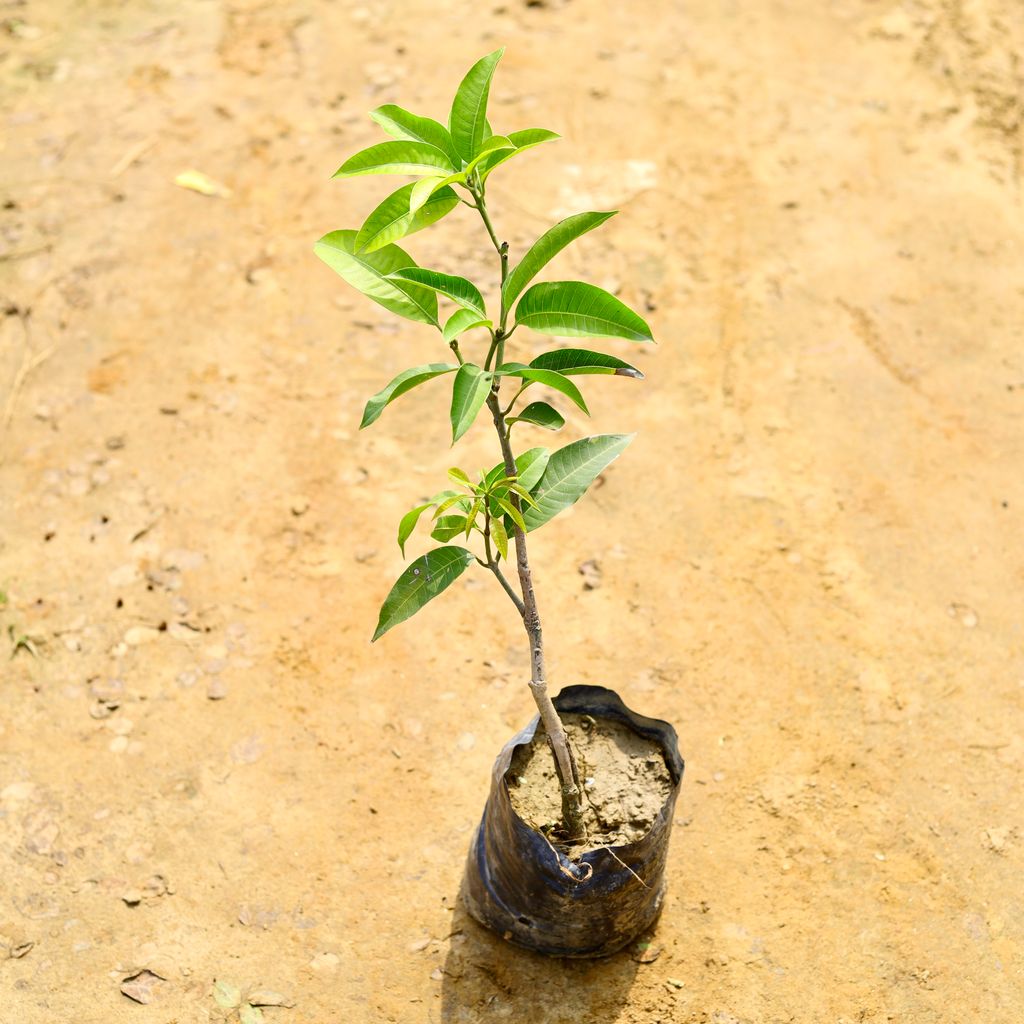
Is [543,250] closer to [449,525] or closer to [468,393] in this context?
[468,393]

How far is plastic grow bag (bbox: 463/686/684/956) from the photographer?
7.81 ft

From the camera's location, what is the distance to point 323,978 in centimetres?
269

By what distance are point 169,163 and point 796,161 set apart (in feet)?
9.45

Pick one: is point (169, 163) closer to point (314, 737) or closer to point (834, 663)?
point (314, 737)

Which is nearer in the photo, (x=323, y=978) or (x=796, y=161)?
(x=323, y=978)

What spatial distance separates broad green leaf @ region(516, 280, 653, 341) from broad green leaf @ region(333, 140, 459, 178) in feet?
0.92

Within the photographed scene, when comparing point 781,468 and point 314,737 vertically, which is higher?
point 781,468

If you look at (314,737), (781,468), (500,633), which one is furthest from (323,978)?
(781,468)

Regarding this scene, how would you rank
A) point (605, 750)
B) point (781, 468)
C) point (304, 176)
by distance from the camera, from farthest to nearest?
point (304, 176) < point (781, 468) < point (605, 750)

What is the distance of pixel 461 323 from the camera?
6.26 ft

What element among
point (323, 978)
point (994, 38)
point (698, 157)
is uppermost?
point (994, 38)

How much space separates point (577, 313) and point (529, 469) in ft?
1.26

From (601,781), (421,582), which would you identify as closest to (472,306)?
(421,582)

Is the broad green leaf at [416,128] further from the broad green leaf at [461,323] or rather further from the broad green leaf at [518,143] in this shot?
the broad green leaf at [461,323]
